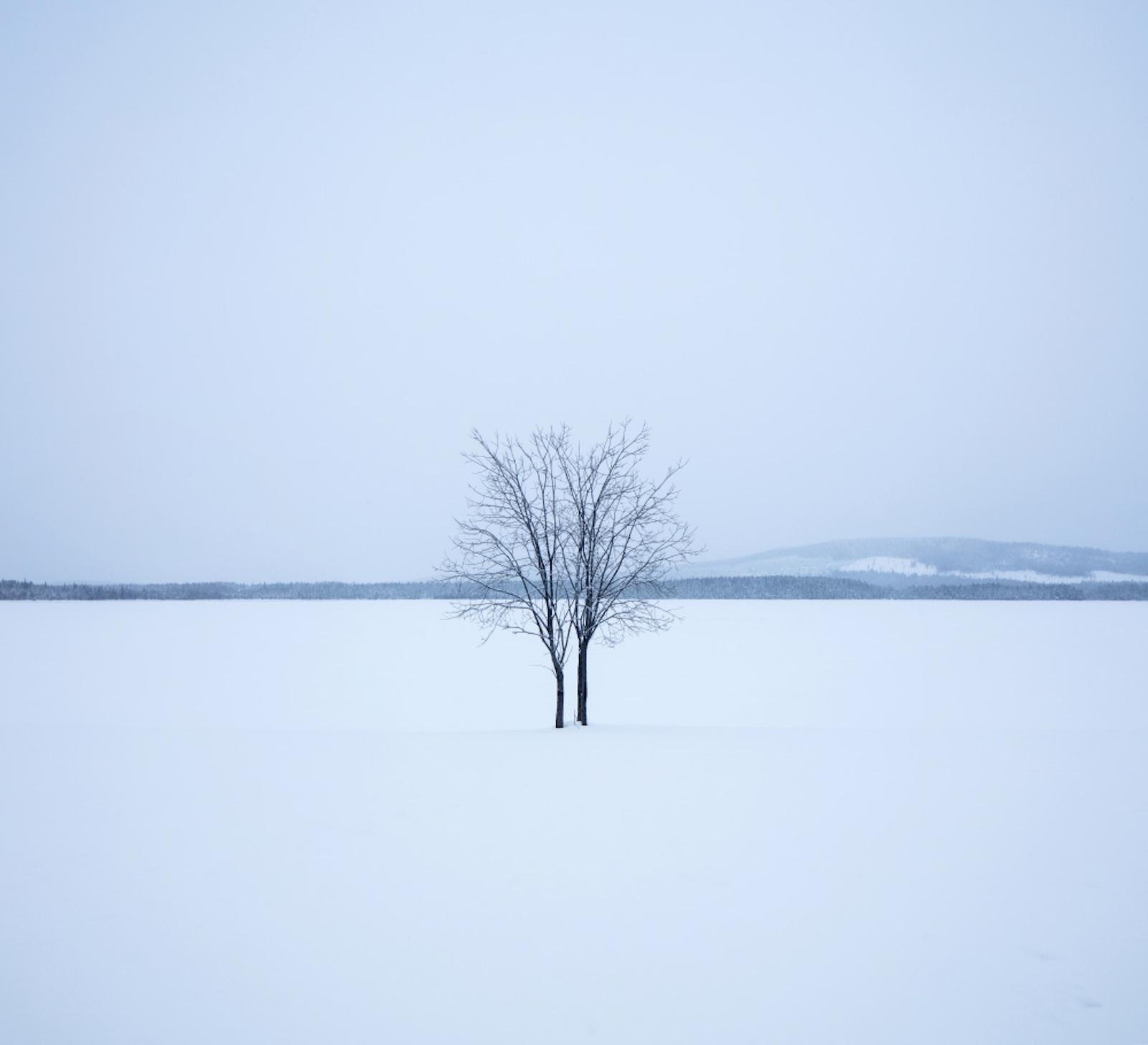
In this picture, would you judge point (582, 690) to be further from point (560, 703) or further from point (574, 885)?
point (574, 885)

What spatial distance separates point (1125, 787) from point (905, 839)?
3.68 m

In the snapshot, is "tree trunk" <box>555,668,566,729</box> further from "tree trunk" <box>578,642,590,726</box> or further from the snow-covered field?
the snow-covered field

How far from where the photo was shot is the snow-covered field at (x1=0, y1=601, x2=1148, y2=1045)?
4.11m

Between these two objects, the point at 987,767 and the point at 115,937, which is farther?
the point at 987,767

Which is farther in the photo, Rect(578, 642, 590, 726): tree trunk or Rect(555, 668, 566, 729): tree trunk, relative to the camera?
Rect(578, 642, 590, 726): tree trunk

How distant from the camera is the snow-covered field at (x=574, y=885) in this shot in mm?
4113

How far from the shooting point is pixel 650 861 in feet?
20.4

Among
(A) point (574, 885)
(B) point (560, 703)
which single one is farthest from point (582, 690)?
(A) point (574, 885)

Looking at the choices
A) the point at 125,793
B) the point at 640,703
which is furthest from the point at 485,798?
the point at 640,703

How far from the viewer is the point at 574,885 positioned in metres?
5.76

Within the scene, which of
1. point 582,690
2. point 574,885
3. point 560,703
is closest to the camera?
point 574,885

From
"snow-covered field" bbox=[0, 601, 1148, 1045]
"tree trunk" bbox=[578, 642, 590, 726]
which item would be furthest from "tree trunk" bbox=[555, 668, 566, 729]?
"snow-covered field" bbox=[0, 601, 1148, 1045]

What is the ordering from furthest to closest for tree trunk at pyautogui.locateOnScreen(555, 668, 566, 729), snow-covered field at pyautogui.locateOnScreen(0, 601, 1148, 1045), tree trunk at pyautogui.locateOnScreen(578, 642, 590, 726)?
tree trunk at pyautogui.locateOnScreen(578, 642, 590, 726) < tree trunk at pyautogui.locateOnScreen(555, 668, 566, 729) < snow-covered field at pyautogui.locateOnScreen(0, 601, 1148, 1045)

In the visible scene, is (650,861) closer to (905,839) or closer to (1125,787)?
(905,839)
